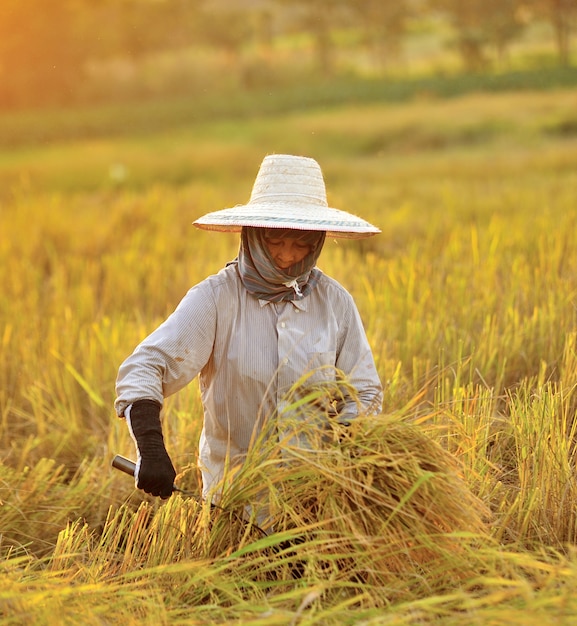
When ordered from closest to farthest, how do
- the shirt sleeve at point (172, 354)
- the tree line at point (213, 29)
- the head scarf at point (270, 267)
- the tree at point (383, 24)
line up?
the shirt sleeve at point (172, 354), the head scarf at point (270, 267), the tree line at point (213, 29), the tree at point (383, 24)

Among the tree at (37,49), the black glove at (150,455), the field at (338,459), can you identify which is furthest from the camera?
the tree at (37,49)

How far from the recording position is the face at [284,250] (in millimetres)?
1971

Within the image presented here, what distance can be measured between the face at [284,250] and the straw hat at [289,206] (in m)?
0.06

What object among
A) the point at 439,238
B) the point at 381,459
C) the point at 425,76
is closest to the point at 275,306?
the point at 381,459

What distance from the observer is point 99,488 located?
2.58 meters

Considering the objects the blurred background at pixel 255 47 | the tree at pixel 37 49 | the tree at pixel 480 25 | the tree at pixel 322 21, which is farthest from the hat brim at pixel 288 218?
the tree at pixel 322 21

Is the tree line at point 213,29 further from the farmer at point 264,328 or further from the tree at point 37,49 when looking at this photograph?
the farmer at point 264,328

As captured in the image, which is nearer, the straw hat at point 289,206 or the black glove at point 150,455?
the black glove at point 150,455

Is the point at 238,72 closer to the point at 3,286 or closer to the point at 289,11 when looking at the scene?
the point at 289,11

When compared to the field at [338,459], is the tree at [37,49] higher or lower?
higher

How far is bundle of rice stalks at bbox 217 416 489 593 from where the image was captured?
5.33ft

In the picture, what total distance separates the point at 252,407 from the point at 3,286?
3.26 metres

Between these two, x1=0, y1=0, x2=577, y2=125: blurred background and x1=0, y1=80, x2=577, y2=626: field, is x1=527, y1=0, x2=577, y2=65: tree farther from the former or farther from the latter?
x1=0, y1=80, x2=577, y2=626: field

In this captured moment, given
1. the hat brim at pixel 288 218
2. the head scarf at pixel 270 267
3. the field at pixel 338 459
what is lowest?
the field at pixel 338 459
